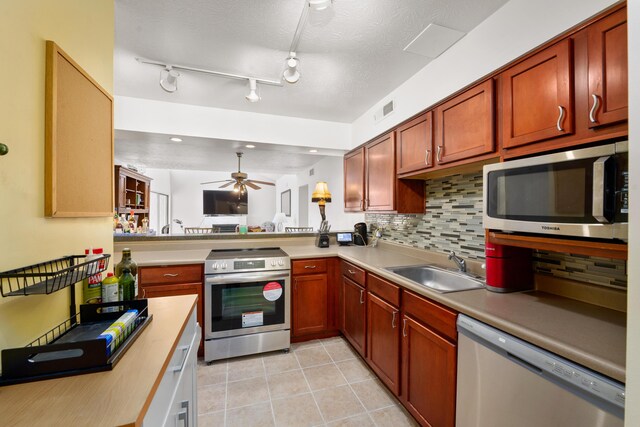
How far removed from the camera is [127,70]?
205 cm

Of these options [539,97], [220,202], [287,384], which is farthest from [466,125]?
[220,202]

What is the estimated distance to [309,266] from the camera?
102 inches

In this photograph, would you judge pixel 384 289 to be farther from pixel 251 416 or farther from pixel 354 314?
pixel 251 416

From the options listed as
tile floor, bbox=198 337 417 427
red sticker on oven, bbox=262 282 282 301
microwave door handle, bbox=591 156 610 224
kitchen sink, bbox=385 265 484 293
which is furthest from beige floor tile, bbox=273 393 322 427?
microwave door handle, bbox=591 156 610 224

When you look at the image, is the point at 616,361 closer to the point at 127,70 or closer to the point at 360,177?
the point at 360,177

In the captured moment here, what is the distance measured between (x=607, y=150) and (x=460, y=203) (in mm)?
1102

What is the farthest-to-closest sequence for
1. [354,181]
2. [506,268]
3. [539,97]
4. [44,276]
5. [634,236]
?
[354,181]
[506,268]
[539,97]
[44,276]
[634,236]

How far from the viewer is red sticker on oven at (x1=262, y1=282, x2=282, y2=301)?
241 centimetres

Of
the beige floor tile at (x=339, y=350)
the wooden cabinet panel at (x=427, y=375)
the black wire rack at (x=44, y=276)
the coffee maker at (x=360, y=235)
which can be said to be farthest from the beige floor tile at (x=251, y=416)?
the coffee maker at (x=360, y=235)

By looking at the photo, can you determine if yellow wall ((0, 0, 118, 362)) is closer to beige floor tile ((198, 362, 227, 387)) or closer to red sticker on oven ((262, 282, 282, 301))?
beige floor tile ((198, 362, 227, 387))

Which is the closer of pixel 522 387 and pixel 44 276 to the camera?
pixel 44 276

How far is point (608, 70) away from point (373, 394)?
2.13 meters

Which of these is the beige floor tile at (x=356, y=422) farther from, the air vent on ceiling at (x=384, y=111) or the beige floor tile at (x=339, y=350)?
the air vent on ceiling at (x=384, y=111)

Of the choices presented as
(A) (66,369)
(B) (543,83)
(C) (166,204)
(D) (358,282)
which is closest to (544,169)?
(B) (543,83)
